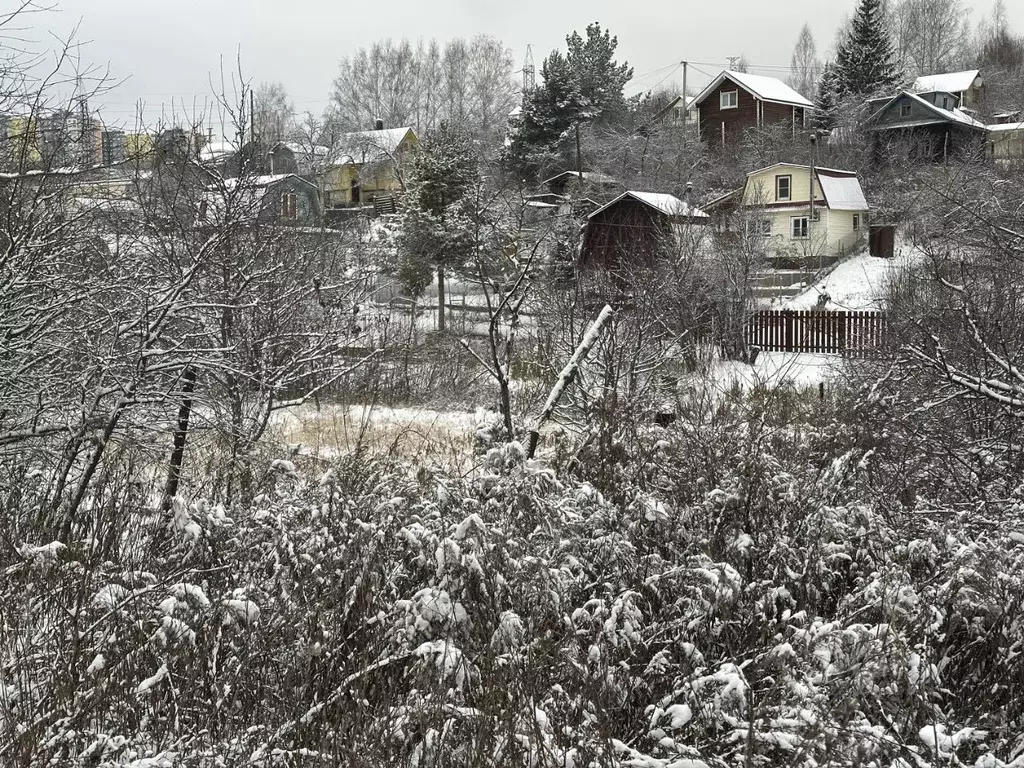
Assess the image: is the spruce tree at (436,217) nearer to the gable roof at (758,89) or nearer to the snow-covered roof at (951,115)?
the gable roof at (758,89)

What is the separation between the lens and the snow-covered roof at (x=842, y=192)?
3547 cm

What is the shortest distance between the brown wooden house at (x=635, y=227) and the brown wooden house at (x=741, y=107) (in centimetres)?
2351

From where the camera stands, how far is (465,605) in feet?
13.0

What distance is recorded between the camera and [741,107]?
5072 centimetres

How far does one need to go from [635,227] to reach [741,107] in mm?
27562

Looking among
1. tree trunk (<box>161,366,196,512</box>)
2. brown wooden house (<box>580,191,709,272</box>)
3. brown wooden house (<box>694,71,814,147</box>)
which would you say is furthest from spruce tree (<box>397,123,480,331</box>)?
brown wooden house (<box>694,71,814,147</box>)

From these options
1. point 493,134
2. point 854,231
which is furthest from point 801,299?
point 493,134

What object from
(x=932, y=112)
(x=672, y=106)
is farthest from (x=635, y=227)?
(x=672, y=106)

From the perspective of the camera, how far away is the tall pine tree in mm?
50562

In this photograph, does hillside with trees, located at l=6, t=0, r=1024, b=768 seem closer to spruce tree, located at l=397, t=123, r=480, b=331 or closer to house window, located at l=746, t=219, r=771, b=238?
house window, located at l=746, t=219, r=771, b=238

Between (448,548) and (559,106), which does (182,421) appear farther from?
(559,106)

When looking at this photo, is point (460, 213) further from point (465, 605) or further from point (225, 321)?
point (465, 605)

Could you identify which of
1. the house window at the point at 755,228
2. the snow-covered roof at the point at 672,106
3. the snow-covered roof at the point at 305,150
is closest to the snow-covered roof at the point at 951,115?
the snow-covered roof at the point at 672,106

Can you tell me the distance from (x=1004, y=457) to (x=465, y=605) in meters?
4.32
